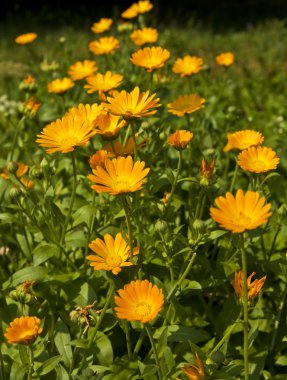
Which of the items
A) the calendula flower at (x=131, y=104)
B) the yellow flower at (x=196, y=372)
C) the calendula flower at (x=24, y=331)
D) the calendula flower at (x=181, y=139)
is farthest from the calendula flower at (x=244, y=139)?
the calendula flower at (x=24, y=331)

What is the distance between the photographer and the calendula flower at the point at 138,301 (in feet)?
4.71

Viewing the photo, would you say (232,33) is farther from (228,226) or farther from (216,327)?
(228,226)

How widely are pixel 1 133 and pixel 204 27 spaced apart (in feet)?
18.1

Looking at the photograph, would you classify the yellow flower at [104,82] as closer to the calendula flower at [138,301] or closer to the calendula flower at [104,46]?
the calendula flower at [104,46]

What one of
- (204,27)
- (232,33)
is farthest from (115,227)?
(204,27)

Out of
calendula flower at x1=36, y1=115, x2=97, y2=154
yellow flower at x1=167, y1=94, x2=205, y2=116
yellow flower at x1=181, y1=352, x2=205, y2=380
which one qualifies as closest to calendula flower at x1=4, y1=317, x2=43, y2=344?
yellow flower at x1=181, y1=352, x2=205, y2=380

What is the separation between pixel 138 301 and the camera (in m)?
1.50

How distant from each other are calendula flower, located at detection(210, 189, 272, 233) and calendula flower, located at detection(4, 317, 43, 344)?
60cm

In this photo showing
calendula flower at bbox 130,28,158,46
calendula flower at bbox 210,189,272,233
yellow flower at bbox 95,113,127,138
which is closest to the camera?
calendula flower at bbox 210,189,272,233

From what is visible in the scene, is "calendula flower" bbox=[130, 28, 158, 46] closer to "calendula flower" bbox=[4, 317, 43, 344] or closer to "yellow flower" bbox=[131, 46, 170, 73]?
"yellow flower" bbox=[131, 46, 170, 73]

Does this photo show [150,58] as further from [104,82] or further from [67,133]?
[67,133]

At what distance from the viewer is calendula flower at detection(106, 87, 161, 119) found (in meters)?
1.74

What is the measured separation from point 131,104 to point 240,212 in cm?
66

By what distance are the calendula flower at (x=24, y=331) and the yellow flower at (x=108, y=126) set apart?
0.68 metres
